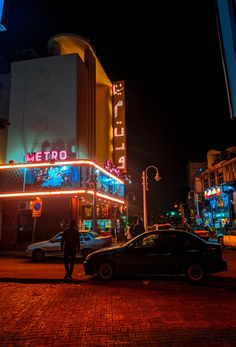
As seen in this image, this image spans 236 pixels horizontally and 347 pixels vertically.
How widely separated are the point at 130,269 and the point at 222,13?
7622 mm

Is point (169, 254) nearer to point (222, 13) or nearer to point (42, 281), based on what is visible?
point (42, 281)

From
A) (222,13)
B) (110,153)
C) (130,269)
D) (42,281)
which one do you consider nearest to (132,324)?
(130,269)

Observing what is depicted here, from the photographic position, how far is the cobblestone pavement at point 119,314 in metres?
4.78

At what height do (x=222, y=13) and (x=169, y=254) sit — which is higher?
(x=222, y=13)

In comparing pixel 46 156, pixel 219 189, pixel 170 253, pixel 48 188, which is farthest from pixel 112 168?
pixel 219 189

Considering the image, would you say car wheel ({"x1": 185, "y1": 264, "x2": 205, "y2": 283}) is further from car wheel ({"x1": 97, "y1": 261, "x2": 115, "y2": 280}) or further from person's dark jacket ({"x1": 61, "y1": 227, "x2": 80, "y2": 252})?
person's dark jacket ({"x1": 61, "y1": 227, "x2": 80, "y2": 252})

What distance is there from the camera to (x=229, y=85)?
17.6 ft

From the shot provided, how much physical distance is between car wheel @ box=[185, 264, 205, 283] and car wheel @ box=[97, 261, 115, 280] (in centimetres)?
243

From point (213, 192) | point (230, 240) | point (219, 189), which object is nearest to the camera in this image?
point (230, 240)

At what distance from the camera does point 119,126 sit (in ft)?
105

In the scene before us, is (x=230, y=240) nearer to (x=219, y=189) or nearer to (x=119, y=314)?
(x=119, y=314)

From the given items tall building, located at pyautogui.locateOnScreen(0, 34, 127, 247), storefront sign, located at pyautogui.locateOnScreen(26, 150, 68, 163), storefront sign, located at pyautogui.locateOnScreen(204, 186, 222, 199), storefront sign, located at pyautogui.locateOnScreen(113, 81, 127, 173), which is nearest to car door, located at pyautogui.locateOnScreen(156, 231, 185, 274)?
tall building, located at pyautogui.locateOnScreen(0, 34, 127, 247)

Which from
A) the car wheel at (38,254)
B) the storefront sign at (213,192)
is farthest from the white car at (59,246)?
the storefront sign at (213,192)

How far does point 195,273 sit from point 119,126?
2409 centimetres
